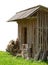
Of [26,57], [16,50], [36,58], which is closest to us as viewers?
[36,58]

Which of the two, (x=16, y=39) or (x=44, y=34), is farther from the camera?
(x=16, y=39)

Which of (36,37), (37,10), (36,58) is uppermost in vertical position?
(37,10)

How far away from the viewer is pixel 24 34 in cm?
2525

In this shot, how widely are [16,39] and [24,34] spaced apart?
4.22ft

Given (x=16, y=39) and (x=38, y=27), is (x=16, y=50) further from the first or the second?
(x=38, y=27)

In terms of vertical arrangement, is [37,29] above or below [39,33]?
above

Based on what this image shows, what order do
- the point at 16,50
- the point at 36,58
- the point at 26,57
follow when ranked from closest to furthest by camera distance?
the point at 36,58, the point at 26,57, the point at 16,50

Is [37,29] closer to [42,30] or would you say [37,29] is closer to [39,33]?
[39,33]

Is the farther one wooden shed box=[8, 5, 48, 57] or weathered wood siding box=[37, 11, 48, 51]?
weathered wood siding box=[37, 11, 48, 51]

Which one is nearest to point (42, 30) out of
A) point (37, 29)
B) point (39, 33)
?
point (39, 33)

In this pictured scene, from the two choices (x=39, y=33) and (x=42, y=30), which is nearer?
(x=39, y=33)

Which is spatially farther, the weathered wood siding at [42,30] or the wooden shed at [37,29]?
the weathered wood siding at [42,30]

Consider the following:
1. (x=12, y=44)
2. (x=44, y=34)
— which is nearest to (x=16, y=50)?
(x=12, y=44)

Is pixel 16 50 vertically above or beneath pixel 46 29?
beneath
